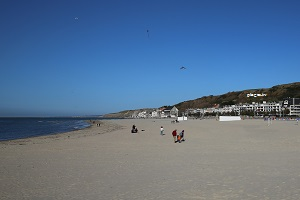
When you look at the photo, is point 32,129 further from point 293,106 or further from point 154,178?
point 293,106

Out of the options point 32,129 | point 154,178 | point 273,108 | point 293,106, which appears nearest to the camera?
point 154,178

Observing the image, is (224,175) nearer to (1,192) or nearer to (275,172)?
(275,172)

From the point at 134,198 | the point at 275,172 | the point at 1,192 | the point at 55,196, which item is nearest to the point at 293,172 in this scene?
the point at 275,172

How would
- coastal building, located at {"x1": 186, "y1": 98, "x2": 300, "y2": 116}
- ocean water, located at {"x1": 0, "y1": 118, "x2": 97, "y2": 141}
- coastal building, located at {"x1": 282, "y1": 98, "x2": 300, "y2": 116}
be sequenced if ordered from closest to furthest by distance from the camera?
ocean water, located at {"x1": 0, "y1": 118, "x2": 97, "y2": 141}, coastal building, located at {"x1": 282, "y1": 98, "x2": 300, "y2": 116}, coastal building, located at {"x1": 186, "y1": 98, "x2": 300, "y2": 116}

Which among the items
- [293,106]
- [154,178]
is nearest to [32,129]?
[154,178]

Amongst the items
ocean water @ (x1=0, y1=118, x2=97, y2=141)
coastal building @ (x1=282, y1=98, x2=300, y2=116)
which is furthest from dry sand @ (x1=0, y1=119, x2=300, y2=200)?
coastal building @ (x1=282, y1=98, x2=300, y2=116)

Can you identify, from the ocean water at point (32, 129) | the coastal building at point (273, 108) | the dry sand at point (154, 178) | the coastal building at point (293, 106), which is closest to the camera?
the dry sand at point (154, 178)

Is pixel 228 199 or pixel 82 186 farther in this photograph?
pixel 82 186

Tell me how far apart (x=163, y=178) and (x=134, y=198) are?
2269 mm

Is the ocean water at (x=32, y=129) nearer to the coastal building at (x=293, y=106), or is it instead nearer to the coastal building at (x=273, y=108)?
the coastal building at (x=273, y=108)

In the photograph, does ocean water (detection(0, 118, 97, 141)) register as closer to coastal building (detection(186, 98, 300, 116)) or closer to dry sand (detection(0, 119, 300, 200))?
dry sand (detection(0, 119, 300, 200))

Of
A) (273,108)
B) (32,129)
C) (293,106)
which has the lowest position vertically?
(32,129)

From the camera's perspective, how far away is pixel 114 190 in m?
7.45

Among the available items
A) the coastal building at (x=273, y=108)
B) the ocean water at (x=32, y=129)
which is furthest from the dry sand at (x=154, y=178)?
the coastal building at (x=273, y=108)
